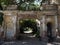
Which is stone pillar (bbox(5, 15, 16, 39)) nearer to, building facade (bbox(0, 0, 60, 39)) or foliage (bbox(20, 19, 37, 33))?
building facade (bbox(0, 0, 60, 39))

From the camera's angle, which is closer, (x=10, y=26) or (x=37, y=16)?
(x=10, y=26)

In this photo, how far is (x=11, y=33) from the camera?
51.1 ft

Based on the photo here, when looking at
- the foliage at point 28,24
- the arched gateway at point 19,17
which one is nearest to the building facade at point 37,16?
the arched gateway at point 19,17

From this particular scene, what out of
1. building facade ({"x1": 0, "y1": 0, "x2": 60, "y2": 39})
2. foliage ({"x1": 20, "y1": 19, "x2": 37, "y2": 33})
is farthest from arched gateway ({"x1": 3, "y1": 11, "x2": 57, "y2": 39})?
foliage ({"x1": 20, "y1": 19, "x2": 37, "y2": 33})

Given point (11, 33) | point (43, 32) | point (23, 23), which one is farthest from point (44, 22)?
point (23, 23)

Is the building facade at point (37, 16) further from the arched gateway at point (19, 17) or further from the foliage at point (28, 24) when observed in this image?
the foliage at point (28, 24)

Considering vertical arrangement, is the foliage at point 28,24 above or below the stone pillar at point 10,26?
below

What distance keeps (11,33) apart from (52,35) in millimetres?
3652

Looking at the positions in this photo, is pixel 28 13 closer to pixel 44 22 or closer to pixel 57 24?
pixel 44 22

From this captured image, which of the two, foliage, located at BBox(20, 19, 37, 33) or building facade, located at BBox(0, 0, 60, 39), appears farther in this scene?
foliage, located at BBox(20, 19, 37, 33)

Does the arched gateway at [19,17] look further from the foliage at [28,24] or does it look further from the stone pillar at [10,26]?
the foliage at [28,24]

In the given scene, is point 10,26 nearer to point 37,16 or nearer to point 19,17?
point 19,17

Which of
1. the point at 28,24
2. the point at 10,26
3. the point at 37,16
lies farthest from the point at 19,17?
the point at 28,24

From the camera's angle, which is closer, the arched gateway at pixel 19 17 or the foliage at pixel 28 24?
the arched gateway at pixel 19 17
